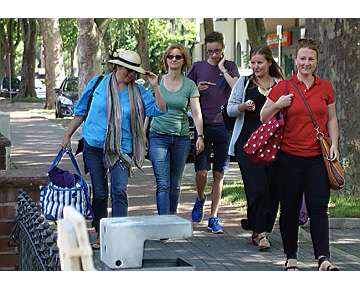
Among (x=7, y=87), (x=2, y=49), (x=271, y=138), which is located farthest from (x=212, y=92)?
(x=2, y=49)

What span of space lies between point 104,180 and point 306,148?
192 centimetres

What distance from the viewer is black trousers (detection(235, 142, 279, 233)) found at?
8.20m

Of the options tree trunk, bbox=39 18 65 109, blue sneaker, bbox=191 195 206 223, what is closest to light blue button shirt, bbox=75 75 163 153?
blue sneaker, bbox=191 195 206 223

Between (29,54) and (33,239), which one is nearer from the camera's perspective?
(33,239)

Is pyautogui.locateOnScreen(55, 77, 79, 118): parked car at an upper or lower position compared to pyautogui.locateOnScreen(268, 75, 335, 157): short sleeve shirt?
lower

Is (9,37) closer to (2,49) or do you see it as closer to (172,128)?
(2,49)

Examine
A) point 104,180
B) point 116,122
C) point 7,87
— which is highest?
point 116,122

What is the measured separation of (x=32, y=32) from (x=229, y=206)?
4280 cm

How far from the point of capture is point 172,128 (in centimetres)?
880

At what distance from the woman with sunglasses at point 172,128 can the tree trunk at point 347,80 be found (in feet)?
9.53

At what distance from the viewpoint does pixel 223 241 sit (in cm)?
894

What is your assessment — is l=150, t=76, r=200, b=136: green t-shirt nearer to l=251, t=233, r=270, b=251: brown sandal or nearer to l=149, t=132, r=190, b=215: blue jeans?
l=149, t=132, r=190, b=215: blue jeans
